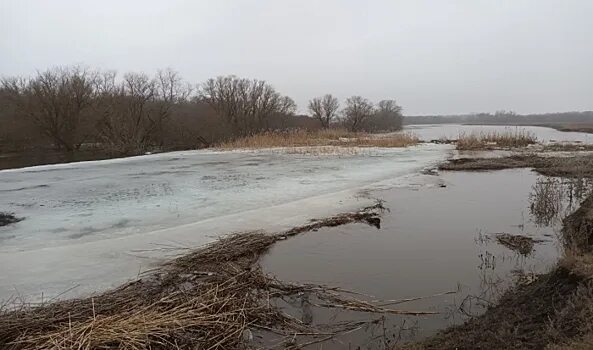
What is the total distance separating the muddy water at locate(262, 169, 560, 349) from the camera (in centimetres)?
520

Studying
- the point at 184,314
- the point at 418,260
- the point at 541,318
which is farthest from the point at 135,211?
the point at 541,318

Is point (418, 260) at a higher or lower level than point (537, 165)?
lower

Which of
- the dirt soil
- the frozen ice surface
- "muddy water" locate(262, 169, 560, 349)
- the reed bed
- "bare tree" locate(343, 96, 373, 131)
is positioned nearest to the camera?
the reed bed

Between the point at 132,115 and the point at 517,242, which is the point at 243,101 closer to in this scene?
the point at 132,115

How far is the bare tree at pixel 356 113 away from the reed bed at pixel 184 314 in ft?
219

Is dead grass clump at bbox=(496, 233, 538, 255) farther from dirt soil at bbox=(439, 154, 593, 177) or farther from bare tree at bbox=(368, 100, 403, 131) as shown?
bare tree at bbox=(368, 100, 403, 131)

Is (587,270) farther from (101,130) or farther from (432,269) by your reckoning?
(101,130)

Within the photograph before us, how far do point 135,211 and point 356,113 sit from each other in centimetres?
6433

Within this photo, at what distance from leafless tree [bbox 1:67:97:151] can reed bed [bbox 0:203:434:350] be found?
149ft

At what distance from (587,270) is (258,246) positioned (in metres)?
4.92

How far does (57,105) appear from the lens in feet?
148

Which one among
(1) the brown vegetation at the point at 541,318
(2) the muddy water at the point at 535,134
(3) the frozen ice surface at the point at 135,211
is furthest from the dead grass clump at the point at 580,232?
(2) the muddy water at the point at 535,134

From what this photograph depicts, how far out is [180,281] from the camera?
6047 millimetres

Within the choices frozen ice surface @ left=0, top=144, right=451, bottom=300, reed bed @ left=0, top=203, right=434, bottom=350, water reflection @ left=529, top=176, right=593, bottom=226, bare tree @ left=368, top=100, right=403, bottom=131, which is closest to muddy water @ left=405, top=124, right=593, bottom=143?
bare tree @ left=368, top=100, right=403, bottom=131
